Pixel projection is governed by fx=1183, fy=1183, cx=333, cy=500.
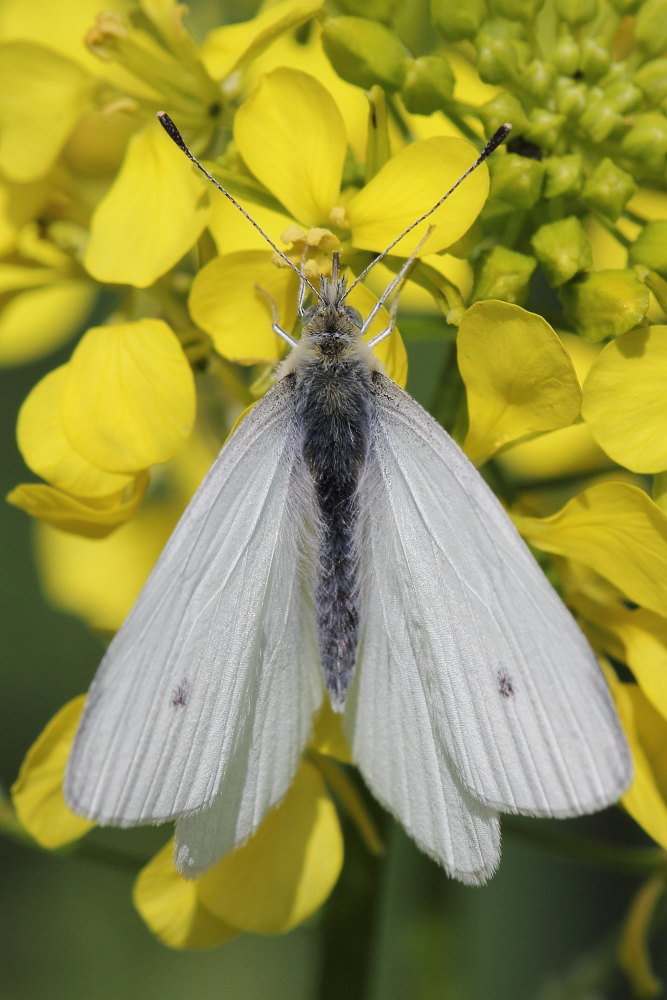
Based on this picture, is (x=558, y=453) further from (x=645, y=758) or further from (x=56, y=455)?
(x=56, y=455)

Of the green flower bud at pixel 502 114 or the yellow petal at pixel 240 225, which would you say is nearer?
the green flower bud at pixel 502 114

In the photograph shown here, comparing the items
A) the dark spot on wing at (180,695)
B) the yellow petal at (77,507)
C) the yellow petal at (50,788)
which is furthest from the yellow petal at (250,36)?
the yellow petal at (50,788)

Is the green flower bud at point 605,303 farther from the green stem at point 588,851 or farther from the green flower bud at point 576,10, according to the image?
the green stem at point 588,851

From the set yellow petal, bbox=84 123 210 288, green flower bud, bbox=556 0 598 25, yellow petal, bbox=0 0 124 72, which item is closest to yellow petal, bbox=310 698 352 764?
yellow petal, bbox=84 123 210 288

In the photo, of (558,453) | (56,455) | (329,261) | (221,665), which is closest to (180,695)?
(221,665)

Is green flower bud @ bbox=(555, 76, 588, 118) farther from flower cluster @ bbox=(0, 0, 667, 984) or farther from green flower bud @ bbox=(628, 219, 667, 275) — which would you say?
green flower bud @ bbox=(628, 219, 667, 275)

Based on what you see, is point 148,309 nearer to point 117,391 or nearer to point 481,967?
point 117,391

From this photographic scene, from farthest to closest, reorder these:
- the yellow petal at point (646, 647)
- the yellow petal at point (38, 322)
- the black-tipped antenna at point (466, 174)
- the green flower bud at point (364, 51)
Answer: the yellow petal at point (38, 322), the green flower bud at point (364, 51), the yellow petal at point (646, 647), the black-tipped antenna at point (466, 174)
